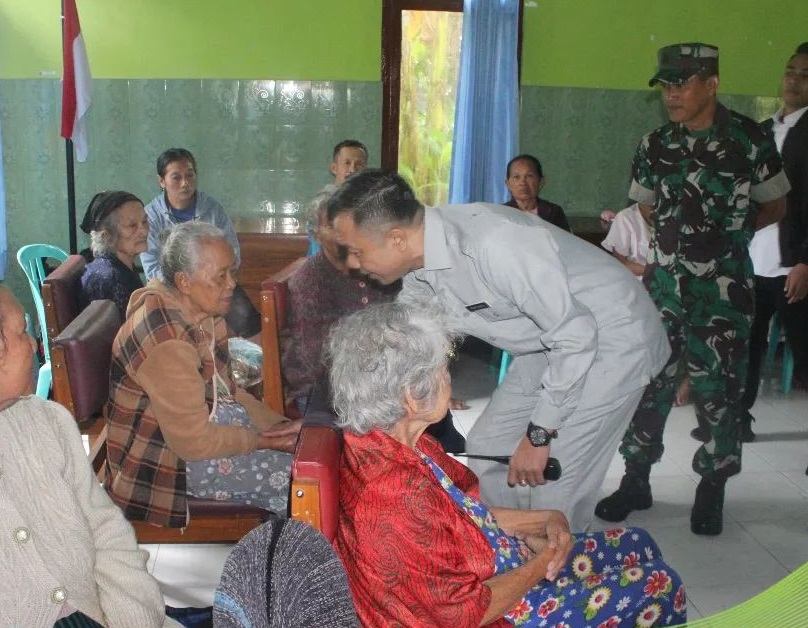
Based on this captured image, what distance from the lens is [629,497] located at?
3.39 meters

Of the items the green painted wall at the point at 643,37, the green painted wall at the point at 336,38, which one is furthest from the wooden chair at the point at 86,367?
the green painted wall at the point at 643,37

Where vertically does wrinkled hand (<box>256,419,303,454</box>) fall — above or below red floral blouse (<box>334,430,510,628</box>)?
below

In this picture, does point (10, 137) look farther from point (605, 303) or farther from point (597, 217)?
point (605, 303)

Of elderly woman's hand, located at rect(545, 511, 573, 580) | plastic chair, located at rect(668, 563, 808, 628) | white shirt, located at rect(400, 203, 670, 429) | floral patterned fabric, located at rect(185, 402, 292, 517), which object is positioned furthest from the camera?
floral patterned fabric, located at rect(185, 402, 292, 517)

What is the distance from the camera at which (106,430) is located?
2.43 meters

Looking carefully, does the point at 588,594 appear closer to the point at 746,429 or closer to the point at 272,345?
the point at 272,345

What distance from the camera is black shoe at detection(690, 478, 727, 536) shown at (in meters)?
3.24

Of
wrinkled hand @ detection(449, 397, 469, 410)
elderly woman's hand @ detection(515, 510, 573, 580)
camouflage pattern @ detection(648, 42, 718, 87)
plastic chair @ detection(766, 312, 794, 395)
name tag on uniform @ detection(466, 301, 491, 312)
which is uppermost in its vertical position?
camouflage pattern @ detection(648, 42, 718, 87)

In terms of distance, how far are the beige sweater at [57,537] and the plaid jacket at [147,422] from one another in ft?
1.98

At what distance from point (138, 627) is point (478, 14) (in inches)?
179

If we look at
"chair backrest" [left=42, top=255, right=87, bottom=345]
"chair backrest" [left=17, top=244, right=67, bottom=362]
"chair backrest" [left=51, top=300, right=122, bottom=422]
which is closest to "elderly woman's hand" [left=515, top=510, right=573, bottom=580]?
"chair backrest" [left=51, top=300, right=122, bottom=422]

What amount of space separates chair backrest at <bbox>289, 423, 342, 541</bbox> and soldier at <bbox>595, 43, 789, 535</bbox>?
1.84 meters

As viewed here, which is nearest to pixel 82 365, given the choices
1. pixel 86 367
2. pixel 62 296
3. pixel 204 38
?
pixel 86 367

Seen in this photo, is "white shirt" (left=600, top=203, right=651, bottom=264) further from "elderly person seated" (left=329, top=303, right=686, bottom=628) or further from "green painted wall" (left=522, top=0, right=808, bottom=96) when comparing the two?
"elderly person seated" (left=329, top=303, right=686, bottom=628)
